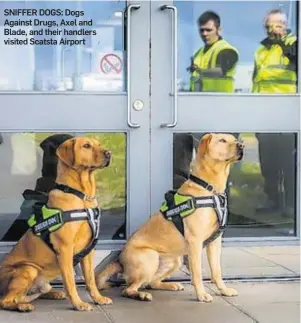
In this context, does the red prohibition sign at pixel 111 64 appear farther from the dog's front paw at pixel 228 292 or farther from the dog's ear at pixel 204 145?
the dog's front paw at pixel 228 292

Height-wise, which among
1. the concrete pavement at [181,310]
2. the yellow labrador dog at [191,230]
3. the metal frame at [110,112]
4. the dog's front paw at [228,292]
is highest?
the metal frame at [110,112]

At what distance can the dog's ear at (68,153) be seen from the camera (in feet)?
16.0

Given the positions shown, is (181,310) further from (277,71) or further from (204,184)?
(277,71)

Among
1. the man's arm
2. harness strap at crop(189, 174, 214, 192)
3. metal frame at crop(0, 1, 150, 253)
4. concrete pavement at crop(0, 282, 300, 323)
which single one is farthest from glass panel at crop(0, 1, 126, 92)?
concrete pavement at crop(0, 282, 300, 323)

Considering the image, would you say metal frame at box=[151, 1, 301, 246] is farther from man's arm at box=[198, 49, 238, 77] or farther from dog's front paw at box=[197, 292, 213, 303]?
dog's front paw at box=[197, 292, 213, 303]

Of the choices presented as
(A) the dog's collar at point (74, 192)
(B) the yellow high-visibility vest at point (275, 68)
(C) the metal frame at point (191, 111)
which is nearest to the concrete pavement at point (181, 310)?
(A) the dog's collar at point (74, 192)

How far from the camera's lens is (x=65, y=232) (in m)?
4.81

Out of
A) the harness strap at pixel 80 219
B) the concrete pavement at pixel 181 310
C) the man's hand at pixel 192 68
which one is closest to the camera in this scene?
the concrete pavement at pixel 181 310

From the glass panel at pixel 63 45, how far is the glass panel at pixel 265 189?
1.34m

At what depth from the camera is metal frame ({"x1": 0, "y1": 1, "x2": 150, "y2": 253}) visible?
5641 mm

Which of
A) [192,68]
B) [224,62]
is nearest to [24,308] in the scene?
[192,68]

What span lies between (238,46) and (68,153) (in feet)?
6.62

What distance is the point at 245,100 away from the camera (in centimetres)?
603

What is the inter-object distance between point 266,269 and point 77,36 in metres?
2.41
